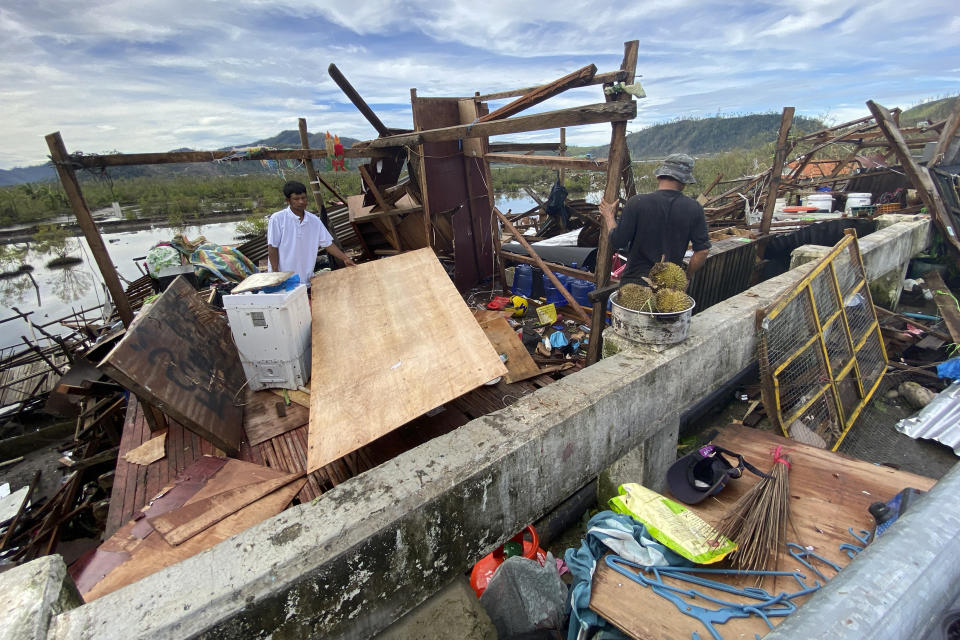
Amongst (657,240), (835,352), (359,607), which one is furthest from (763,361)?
(359,607)

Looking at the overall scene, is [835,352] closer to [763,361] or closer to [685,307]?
[763,361]

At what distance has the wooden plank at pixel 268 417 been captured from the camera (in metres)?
3.31

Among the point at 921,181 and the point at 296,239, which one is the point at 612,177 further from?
the point at 921,181

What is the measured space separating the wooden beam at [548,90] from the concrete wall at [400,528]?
2.53m

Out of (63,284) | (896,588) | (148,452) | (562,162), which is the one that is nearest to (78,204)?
(148,452)

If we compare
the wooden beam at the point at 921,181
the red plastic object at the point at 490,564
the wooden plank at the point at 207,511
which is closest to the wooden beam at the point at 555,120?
the red plastic object at the point at 490,564

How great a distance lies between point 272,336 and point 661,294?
307cm

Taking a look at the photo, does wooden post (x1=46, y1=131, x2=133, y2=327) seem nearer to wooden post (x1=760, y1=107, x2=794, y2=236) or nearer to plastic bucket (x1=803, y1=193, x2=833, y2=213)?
wooden post (x1=760, y1=107, x2=794, y2=236)

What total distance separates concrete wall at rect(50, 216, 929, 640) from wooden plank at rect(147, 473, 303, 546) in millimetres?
890

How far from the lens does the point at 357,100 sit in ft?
18.9

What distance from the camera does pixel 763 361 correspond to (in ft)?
10.6

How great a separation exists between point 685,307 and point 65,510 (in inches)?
251

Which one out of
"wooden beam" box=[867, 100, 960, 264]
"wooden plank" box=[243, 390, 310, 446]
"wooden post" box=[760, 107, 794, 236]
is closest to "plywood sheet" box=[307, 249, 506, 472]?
"wooden plank" box=[243, 390, 310, 446]

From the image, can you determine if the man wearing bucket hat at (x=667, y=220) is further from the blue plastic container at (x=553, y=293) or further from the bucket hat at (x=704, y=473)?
the blue plastic container at (x=553, y=293)
